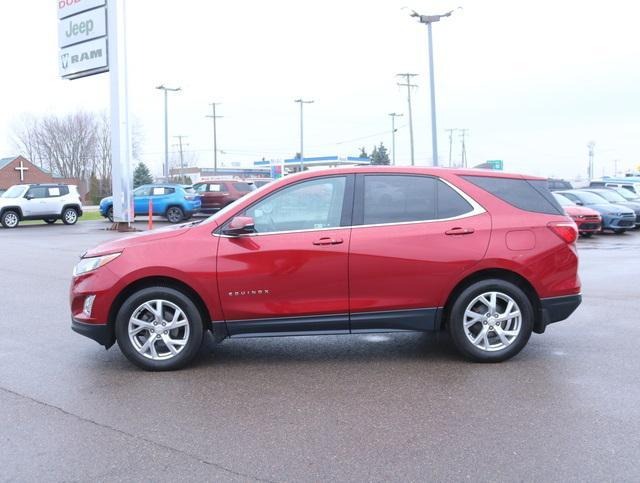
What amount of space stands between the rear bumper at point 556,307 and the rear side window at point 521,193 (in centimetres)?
78

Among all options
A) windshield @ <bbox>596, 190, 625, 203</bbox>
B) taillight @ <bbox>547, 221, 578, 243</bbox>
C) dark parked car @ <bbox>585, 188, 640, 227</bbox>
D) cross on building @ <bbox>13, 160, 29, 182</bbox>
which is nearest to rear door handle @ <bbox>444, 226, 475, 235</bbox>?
taillight @ <bbox>547, 221, 578, 243</bbox>

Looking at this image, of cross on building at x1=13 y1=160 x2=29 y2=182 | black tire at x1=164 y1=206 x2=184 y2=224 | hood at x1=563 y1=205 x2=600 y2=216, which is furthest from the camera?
cross on building at x1=13 y1=160 x2=29 y2=182

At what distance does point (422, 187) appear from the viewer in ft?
20.3

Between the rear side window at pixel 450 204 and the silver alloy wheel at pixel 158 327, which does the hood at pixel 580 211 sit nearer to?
the rear side window at pixel 450 204

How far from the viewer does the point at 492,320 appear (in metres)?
6.04

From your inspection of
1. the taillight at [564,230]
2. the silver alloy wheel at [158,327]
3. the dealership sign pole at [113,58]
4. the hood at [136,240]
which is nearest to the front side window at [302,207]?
the hood at [136,240]

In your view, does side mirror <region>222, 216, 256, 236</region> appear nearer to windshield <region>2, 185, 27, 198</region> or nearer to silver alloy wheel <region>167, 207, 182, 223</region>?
silver alloy wheel <region>167, 207, 182, 223</region>

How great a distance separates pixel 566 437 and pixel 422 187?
102 inches

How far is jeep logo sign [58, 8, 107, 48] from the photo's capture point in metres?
24.9

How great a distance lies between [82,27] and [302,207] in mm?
22504

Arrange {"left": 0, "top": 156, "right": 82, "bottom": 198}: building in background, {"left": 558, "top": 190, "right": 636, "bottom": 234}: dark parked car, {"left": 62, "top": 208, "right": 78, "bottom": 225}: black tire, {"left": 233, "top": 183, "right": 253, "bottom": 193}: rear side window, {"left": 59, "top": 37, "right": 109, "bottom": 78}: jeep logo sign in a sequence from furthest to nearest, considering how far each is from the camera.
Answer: {"left": 0, "top": 156, "right": 82, "bottom": 198}: building in background
{"left": 233, "top": 183, "right": 253, "bottom": 193}: rear side window
{"left": 62, "top": 208, "right": 78, "bottom": 225}: black tire
{"left": 59, "top": 37, "right": 109, "bottom": 78}: jeep logo sign
{"left": 558, "top": 190, "right": 636, "bottom": 234}: dark parked car

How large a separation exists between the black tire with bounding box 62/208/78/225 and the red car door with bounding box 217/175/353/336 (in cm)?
2554

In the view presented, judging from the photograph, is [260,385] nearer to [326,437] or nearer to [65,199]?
[326,437]

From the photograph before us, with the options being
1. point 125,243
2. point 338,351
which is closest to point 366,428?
point 338,351
